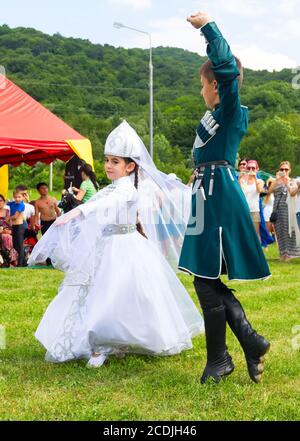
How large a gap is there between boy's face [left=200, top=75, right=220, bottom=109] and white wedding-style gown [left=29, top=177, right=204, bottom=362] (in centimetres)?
96

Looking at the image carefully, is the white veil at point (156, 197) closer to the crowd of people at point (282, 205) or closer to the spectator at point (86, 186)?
the spectator at point (86, 186)

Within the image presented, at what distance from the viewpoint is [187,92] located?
178 feet

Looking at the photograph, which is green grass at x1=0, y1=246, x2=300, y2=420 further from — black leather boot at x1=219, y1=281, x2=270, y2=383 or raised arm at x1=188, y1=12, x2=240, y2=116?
raised arm at x1=188, y1=12, x2=240, y2=116

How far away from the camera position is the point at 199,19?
352cm

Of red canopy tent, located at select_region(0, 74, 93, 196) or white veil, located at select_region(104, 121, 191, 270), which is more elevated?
red canopy tent, located at select_region(0, 74, 93, 196)

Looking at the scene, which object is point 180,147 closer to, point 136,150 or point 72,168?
point 72,168

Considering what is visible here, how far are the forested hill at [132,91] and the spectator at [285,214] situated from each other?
55.0 ft

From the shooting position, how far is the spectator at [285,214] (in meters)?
11.2

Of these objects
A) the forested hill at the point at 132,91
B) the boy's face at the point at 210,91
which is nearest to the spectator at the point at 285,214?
the boy's face at the point at 210,91

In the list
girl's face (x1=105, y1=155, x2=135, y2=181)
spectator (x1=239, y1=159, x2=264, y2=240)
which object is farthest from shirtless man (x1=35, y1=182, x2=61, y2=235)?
girl's face (x1=105, y1=155, x2=135, y2=181)

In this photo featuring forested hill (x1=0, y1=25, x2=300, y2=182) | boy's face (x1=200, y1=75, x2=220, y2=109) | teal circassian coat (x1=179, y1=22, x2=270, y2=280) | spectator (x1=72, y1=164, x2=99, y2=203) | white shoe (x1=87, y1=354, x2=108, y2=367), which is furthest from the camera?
forested hill (x1=0, y1=25, x2=300, y2=182)

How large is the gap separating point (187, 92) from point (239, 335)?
51.8 meters

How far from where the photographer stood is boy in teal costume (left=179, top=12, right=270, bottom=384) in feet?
12.0
